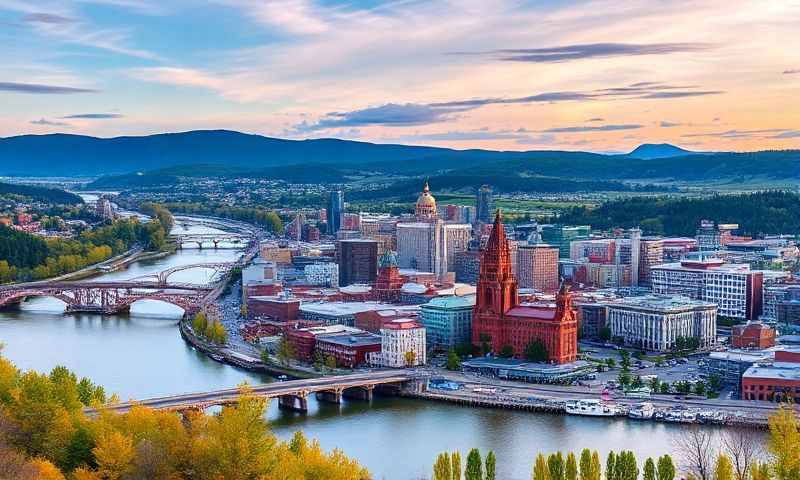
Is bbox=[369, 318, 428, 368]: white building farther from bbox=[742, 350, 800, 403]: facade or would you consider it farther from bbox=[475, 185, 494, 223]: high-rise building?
bbox=[475, 185, 494, 223]: high-rise building

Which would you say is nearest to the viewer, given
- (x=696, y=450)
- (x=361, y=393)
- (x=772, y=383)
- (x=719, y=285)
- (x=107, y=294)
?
(x=696, y=450)

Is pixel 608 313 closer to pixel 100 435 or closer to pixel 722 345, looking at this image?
pixel 722 345

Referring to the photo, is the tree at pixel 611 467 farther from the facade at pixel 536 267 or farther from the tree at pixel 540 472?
the facade at pixel 536 267

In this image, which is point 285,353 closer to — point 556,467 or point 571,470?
point 556,467

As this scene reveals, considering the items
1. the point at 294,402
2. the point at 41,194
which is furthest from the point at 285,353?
the point at 41,194

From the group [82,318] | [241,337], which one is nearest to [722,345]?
[241,337]
